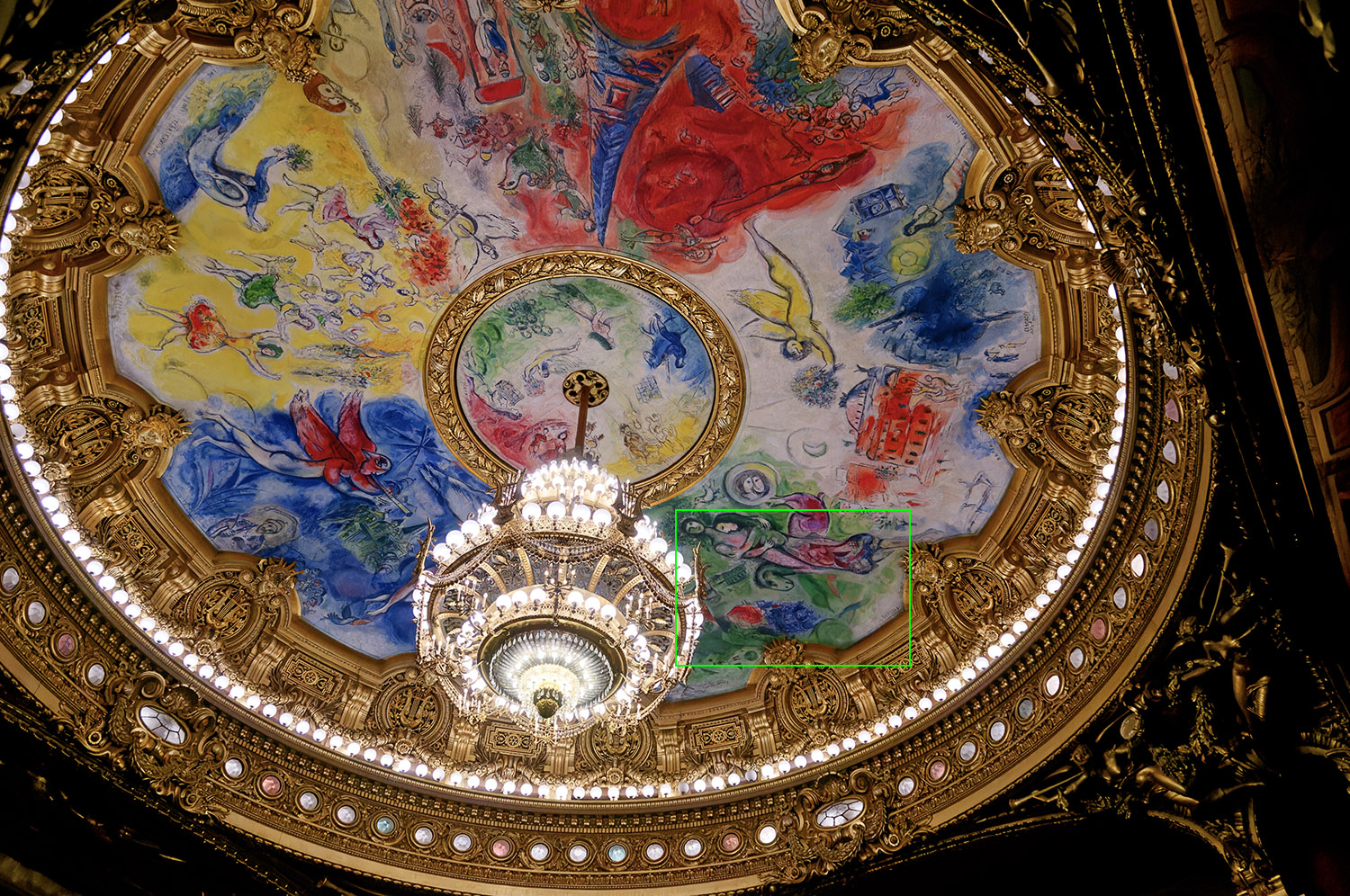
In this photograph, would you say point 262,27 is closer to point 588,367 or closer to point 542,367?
point 542,367

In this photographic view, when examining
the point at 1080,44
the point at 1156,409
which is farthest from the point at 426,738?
the point at 1080,44

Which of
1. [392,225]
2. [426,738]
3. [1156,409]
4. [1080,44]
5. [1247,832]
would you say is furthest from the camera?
[426,738]

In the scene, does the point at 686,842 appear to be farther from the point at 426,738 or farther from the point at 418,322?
the point at 418,322

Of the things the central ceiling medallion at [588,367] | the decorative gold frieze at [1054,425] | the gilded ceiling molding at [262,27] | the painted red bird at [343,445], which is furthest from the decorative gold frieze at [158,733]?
the decorative gold frieze at [1054,425]

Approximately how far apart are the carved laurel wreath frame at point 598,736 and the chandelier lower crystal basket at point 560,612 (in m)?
3.34

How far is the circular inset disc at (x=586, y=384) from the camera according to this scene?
507 inches

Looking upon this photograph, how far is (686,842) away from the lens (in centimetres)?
1290

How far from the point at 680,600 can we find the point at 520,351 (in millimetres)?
4303

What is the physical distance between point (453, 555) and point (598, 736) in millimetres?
4910

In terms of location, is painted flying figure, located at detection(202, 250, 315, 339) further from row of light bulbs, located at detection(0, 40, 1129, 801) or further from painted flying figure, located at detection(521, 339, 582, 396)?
painted flying figure, located at detection(521, 339, 582, 396)

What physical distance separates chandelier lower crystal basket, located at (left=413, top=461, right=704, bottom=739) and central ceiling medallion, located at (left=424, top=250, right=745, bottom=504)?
248 centimetres

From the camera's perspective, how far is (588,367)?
42.1 feet

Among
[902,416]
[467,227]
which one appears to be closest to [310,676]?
[467,227]

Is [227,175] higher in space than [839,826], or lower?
higher
